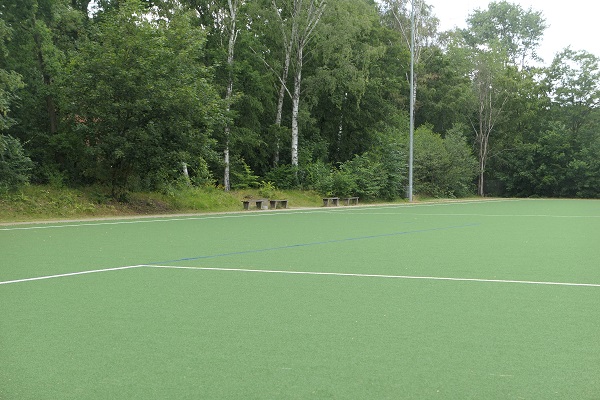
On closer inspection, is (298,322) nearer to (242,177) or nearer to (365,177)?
(242,177)

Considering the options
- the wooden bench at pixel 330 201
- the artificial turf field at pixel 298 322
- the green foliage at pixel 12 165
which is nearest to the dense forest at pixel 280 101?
Result: the green foliage at pixel 12 165

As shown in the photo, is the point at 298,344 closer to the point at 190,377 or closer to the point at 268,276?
the point at 190,377

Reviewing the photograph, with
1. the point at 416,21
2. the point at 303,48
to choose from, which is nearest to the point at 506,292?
the point at 303,48

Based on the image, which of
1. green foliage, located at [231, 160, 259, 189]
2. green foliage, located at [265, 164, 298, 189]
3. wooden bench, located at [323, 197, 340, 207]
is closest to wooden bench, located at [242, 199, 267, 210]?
Result: green foliage, located at [231, 160, 259, 189]

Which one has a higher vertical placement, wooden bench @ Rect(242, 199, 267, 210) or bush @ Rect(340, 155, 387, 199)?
bush @ Rect(340, 155, 387, 199)

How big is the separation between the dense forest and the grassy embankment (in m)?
0.62

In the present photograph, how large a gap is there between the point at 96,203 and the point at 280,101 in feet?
59.7

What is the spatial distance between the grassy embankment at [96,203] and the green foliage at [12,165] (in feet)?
1.07

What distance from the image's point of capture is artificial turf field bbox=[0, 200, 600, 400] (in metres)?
4.40

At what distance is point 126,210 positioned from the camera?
2370 centimetres

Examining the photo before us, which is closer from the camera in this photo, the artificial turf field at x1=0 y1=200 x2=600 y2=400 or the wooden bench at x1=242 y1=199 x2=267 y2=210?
the artificial turf field at x1=0 y1=200 x2=600 y2=400

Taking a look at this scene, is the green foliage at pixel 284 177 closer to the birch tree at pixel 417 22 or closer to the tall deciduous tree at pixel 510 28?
the birch tree at pixel 417 22

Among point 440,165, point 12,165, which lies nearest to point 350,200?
point 440,165

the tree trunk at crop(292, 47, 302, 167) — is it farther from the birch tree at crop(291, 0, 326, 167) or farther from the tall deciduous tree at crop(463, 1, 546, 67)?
the tall deciduous tree at crop(463, 1, 546, 67)
